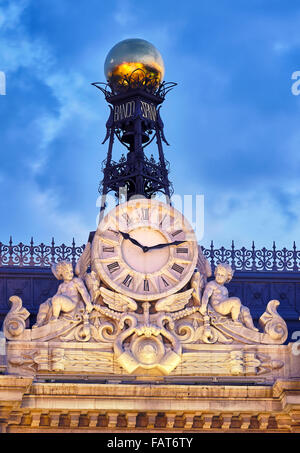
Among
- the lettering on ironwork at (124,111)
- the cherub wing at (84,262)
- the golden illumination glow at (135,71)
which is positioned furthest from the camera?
the lettering on ironwork at (124,111)

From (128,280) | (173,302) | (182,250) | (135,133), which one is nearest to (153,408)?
(173,302)

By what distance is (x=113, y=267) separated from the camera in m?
40.3

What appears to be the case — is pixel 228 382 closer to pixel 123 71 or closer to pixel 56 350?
pixel 56 350

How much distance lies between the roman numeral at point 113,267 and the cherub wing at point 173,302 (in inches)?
43.6

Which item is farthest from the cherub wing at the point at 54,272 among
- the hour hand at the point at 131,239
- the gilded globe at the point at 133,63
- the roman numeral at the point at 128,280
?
the gilded globe at the point at 133,63

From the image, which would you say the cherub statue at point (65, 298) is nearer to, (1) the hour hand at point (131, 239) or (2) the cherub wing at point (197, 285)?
(1) the hour hand at point (131, 239)

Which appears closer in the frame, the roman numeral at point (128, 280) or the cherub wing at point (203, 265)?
the roman numeral at point (128, 280)

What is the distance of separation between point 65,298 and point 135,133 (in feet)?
32.4

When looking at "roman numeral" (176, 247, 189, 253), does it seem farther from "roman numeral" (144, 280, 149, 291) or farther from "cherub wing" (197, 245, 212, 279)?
"roman numeral" (144, 280, 149, 291)

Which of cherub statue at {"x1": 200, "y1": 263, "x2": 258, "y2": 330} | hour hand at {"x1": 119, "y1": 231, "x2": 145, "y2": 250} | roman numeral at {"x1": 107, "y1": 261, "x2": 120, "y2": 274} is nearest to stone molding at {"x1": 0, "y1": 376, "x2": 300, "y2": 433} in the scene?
cherub statue at {"x1": 200, "y1": 263, "x2": 258, "y2": 330}

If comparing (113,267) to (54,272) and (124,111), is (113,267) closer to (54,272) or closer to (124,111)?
(54,272)

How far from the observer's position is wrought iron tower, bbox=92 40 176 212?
4853cm

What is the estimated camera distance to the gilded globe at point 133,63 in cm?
4775

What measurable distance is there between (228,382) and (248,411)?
3.01ft
